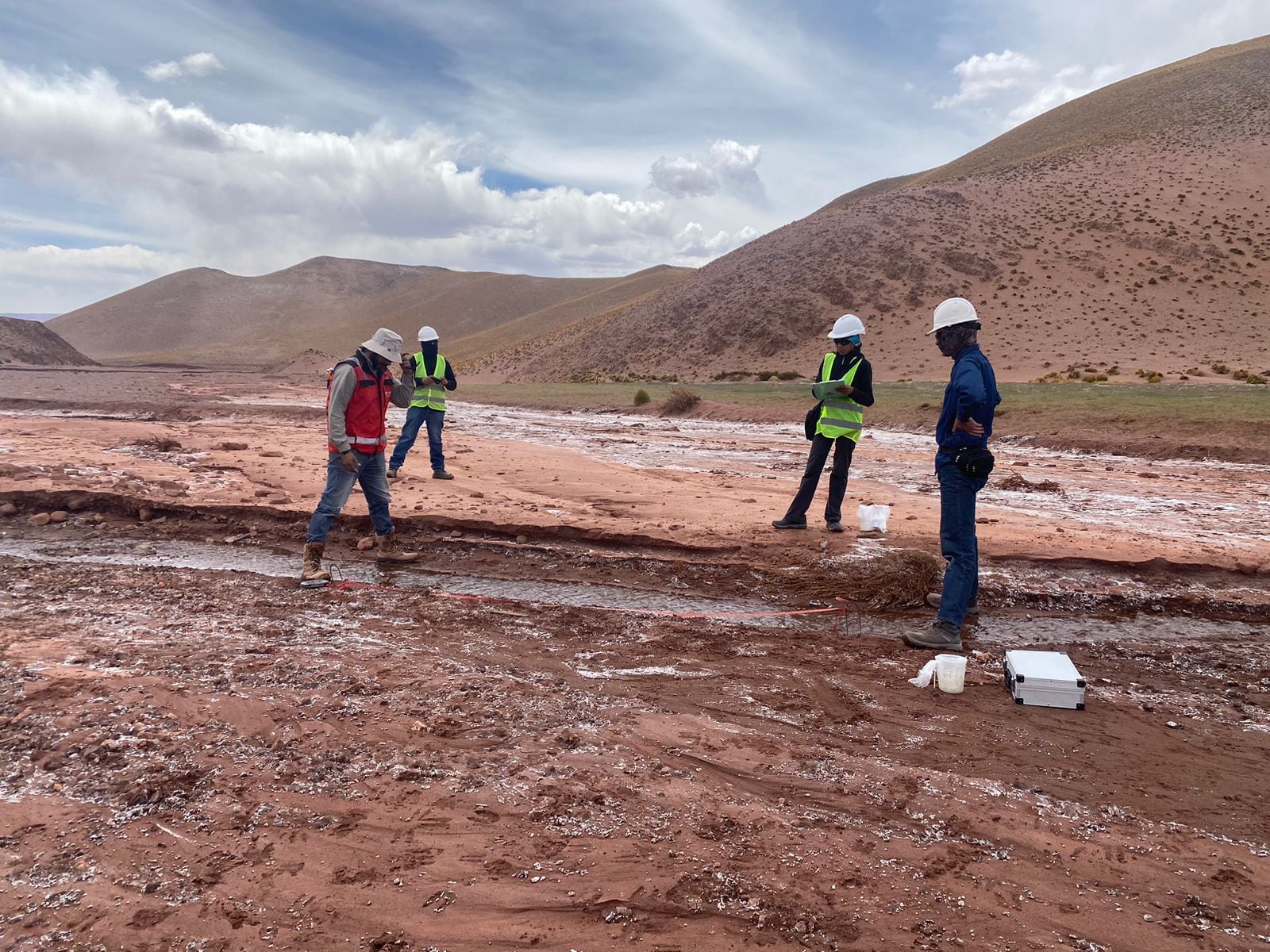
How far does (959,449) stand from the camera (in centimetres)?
541

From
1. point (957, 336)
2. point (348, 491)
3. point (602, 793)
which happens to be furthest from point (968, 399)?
point (348, 491)

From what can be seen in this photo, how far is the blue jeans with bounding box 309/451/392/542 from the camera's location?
714cm

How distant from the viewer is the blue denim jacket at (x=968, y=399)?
5211 mm

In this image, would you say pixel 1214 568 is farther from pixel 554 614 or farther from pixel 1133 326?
pixel 1133 326

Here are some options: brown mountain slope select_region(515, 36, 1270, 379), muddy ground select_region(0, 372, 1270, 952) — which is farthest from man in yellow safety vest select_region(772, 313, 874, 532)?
brown mountain slope select_region(515, 36, 1270, 379)

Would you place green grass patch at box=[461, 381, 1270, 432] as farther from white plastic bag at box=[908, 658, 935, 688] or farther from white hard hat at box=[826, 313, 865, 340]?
white plastic bag at box=[908, 658, 935, 688]

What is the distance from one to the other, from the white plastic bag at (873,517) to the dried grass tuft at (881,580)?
863mm

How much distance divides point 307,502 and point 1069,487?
414 inches

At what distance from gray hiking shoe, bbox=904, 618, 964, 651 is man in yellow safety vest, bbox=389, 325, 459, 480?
7.17 m

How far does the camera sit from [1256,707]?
480cm

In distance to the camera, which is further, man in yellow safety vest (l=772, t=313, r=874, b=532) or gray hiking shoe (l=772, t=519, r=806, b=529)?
gray hiking shoe (l=772, t=519, r=806, b=529)

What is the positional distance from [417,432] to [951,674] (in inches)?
330

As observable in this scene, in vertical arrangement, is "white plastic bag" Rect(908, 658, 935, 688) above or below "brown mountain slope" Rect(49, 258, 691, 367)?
below

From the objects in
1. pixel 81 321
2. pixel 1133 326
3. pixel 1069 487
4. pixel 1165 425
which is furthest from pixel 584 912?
pixel 81 321
